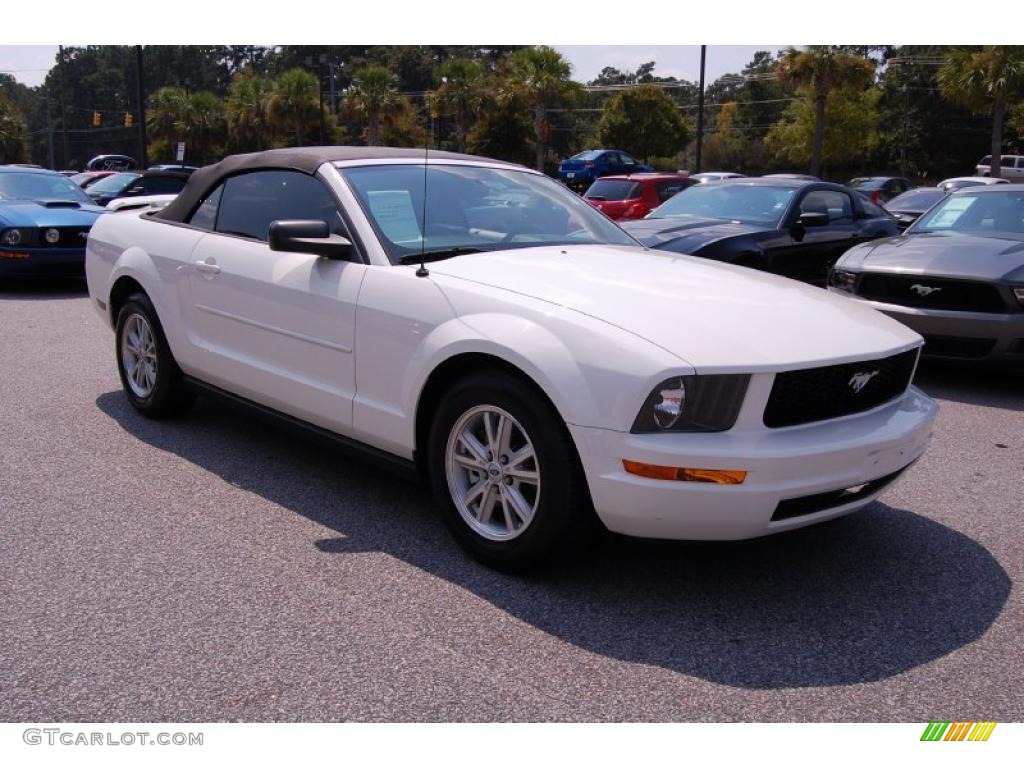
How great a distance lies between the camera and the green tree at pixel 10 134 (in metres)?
51.2

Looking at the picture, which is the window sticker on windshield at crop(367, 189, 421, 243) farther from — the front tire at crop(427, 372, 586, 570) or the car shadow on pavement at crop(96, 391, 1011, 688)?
the car shadow on pavement at crop(96, 391, 1011, 688)

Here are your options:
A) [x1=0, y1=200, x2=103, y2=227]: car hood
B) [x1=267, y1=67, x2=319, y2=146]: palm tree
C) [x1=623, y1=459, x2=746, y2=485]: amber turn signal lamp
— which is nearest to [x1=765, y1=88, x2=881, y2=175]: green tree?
[x1=267, y1=67, x2=319, y2=146]: palm tree

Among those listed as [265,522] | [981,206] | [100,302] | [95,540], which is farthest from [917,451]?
[981,206]

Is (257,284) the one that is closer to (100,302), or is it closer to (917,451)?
(100,302)

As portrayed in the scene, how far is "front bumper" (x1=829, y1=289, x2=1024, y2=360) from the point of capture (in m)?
6.64

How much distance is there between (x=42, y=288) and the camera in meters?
12.1

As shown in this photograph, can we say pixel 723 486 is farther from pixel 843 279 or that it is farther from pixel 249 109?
pixel 249 109

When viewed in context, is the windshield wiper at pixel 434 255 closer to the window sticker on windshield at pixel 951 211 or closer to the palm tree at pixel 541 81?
the window sticker on windshield at pixel 951 211

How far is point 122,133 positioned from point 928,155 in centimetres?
7143

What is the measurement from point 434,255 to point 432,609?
1514 millimetres

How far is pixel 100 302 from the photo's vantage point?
5969 mm

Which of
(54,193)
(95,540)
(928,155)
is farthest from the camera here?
(928,155)

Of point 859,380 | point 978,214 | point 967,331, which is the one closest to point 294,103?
point 978,214
